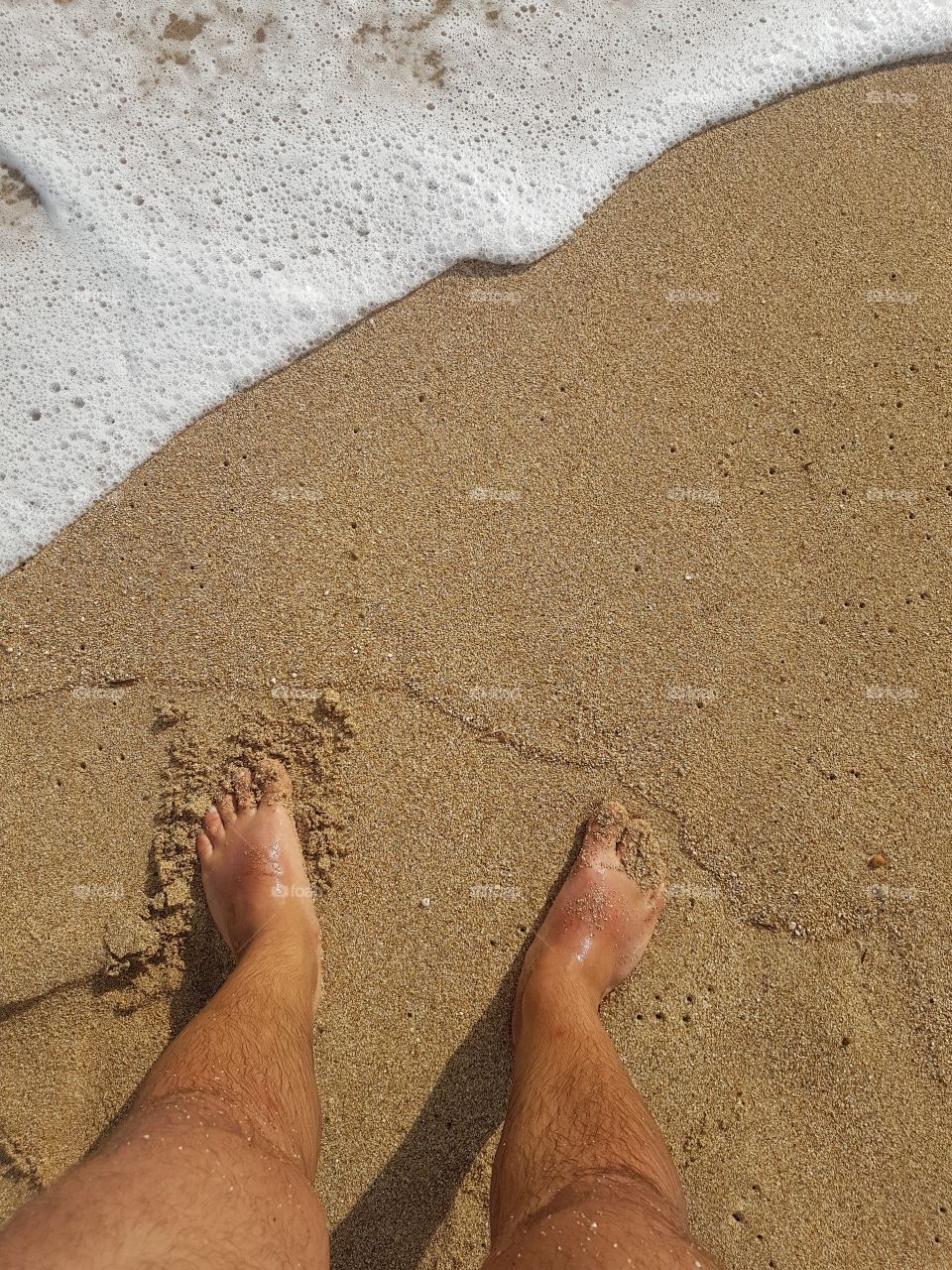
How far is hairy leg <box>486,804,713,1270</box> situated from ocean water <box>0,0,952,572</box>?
1.83 m

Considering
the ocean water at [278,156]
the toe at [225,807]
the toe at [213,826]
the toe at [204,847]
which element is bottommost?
the toe at [204,847]

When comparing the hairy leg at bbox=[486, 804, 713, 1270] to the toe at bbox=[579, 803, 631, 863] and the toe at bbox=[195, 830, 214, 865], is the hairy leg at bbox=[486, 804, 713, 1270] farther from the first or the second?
the toe at bbox=[195, 830, 214, 865]

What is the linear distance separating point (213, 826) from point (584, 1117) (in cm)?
119

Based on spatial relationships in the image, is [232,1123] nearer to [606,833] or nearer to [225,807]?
[225,807]

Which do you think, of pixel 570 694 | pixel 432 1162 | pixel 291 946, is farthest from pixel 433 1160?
pixel 570 694

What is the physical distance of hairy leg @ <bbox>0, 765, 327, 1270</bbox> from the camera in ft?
4.23

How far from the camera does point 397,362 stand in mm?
2383

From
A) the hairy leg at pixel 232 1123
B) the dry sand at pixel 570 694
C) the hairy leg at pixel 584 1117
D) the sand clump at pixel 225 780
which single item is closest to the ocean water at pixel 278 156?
the dry sand at pixel 570 694

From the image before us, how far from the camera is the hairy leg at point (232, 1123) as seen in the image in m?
1.29

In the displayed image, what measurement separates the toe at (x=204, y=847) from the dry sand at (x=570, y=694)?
0.06m

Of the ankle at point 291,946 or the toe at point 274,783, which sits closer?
the ankle at point 291,946

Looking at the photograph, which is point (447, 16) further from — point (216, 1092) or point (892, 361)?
point (216, 1092)

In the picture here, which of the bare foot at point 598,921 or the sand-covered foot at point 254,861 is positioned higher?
the sand-covered foot at point 254,861

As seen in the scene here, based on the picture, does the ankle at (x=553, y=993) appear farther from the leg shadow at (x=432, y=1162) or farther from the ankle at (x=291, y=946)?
the ankle at (x=291, y=946)
